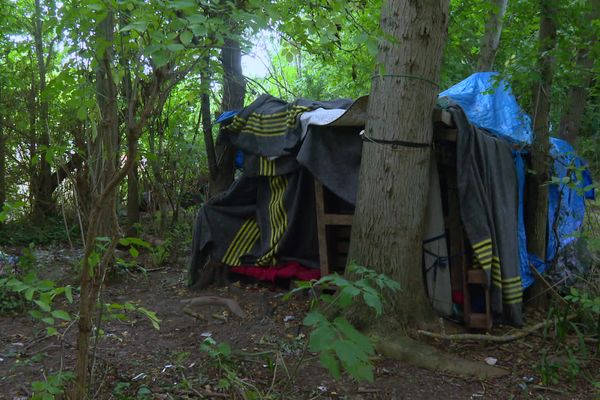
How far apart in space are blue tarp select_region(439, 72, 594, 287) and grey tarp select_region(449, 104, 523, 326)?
0.32 meters

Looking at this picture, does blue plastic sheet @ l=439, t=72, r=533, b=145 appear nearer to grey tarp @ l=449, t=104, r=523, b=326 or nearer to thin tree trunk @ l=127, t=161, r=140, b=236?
grey tarp @ l=449, t=104, r=523, b=326

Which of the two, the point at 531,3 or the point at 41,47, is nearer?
the point at 531,3

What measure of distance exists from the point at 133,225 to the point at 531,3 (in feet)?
17.6

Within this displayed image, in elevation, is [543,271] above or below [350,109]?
below

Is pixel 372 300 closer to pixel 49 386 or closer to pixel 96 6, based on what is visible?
pixel 49 386

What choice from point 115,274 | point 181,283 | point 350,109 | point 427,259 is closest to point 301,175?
point 350,109

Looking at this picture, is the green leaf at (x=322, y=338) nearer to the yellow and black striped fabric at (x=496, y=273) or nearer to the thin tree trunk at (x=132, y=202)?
the yellow and black striped fabric at (x=496, y=273)

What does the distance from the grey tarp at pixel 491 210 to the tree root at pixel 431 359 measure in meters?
0.90

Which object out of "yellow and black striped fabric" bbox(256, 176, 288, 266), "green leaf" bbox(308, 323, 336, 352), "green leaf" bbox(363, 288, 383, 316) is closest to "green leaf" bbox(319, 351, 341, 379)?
"green leaf" bbox(308, 323, 336, 352)

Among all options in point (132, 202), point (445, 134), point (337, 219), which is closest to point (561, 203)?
point (445, 134)

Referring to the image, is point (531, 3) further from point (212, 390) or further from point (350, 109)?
point (212, 390)

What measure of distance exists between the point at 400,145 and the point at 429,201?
33.9 inches

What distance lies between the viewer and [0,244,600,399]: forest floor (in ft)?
11.8

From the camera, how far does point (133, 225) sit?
777 cm
